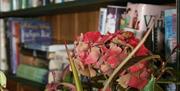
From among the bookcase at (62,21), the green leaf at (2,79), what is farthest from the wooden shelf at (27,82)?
the green leaf at (2,79)

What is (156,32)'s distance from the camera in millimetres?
878

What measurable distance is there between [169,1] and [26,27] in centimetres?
81

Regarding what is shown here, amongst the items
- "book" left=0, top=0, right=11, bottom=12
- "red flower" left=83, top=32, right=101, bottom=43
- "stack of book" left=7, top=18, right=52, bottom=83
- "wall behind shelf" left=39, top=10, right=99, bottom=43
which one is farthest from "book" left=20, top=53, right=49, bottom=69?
"red flower" left=83, top=32, right=101, bottom=43

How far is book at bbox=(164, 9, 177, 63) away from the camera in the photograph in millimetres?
827

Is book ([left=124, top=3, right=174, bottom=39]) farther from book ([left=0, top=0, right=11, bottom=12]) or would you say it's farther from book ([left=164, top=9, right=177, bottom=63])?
book ([left=0, top=0, right=11, bottom=12])

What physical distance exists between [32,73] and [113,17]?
1.74ft

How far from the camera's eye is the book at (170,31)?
32.6 inches

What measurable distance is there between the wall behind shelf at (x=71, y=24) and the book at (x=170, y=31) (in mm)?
571

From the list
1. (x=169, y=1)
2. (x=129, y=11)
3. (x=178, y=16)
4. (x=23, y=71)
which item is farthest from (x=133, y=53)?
(x=23, y=71)

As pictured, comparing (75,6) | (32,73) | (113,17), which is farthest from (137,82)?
(32,73)

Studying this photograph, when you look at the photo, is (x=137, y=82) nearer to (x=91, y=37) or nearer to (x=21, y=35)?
(x=91, y=37)

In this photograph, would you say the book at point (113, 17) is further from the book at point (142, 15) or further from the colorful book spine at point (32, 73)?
the colorful book spine at point (32, 73)

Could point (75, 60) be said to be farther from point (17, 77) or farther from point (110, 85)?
point (17, 77)

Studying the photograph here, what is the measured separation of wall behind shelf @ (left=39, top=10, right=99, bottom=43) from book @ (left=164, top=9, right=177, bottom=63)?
571 millimetres
